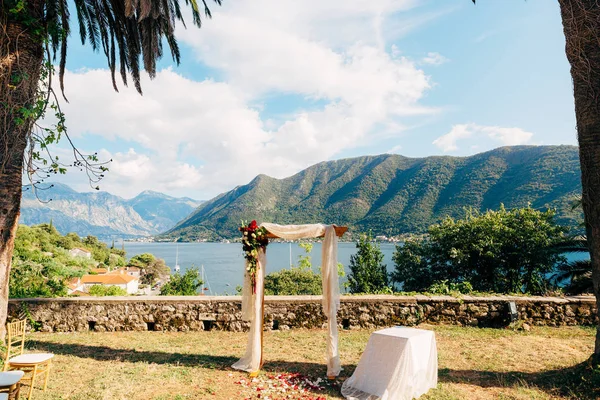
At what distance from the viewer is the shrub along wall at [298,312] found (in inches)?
327

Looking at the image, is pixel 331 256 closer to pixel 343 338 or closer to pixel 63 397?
pixel 343 338

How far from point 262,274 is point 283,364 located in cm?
167

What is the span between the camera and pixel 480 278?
14406 mm

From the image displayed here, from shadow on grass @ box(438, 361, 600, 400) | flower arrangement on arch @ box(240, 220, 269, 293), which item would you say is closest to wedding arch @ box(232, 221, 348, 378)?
flower arrangement on arch @ box(240, 220, 269, 293)

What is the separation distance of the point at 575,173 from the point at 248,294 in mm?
58352

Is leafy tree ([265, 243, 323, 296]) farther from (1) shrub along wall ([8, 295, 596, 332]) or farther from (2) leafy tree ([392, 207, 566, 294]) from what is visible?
(1) shrub along wall ([8, 295, 596, 332])

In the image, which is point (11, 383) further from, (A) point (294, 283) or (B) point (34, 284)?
(A) point (294, 283)

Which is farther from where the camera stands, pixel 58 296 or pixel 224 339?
pixel 58 296

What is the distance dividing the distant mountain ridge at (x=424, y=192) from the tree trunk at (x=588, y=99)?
6.84 meters

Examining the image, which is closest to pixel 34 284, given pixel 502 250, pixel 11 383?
pixel 11 383

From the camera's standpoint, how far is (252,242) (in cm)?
598

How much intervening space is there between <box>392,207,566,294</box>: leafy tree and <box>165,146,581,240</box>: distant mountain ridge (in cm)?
362

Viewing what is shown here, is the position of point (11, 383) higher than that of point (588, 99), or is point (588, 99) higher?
point (588, 99)

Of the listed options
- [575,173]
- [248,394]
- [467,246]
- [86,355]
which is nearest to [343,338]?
[248,394]
